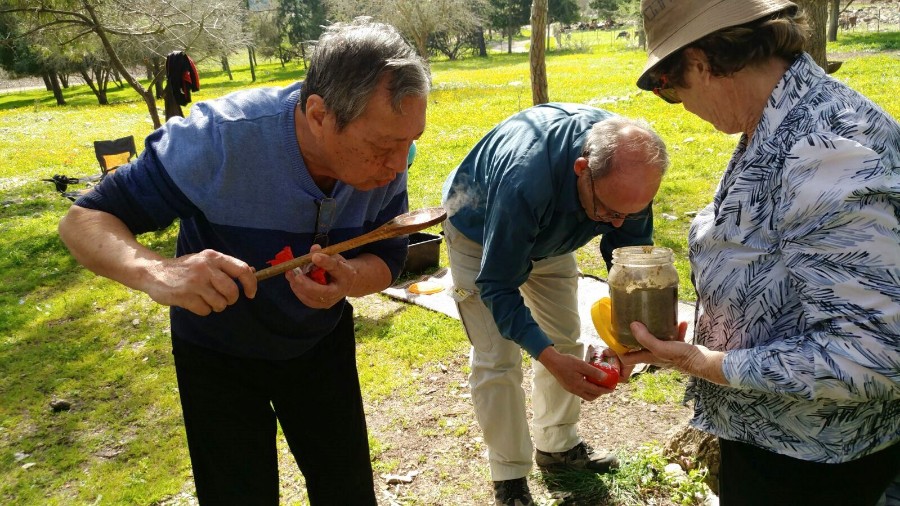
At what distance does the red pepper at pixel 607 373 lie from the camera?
239cm

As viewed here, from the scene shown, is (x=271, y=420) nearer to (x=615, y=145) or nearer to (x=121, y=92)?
(x=615, y=145)

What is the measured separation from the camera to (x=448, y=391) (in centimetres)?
430

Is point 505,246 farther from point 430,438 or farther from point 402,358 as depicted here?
point 402,358

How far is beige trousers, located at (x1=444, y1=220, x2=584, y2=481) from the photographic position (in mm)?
2957

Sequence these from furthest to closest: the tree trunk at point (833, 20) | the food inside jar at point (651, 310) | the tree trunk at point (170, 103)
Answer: the tree trunk at point (833, 20) < the tree trunk at point (170, 103) < the food inside jar at point (651, 310)

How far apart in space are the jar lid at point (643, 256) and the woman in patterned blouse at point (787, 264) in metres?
0.13

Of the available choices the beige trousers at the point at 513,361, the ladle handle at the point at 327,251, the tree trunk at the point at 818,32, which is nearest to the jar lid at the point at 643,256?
the ladle handle at the point at 327,251

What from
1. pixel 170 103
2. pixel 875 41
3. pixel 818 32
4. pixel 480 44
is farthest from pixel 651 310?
pixel 480 44

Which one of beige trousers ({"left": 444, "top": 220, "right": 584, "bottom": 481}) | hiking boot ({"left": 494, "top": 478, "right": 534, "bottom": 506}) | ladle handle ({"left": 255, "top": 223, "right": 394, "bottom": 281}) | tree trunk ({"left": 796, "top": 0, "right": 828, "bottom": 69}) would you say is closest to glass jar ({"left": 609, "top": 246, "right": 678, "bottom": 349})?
ladle handle ({"left": 255, "top": 223, "right": 394, "bottom": 281})

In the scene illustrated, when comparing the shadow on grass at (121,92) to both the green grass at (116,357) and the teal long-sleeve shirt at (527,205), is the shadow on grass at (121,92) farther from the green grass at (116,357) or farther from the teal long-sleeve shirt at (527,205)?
the teal long-sleeve shirt at (527,205)

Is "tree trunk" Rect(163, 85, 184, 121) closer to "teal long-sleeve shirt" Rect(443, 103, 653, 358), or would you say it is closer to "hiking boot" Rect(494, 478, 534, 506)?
"teal long-sleeve shirt" Rect(443, 103, 653, 358)

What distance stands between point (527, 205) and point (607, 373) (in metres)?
0.67

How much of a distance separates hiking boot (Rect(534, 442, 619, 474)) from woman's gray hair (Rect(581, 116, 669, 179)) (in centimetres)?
165

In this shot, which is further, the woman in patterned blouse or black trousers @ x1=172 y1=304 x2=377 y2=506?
black trousers @ x1=172 y1=304 x2=377 y2=506
